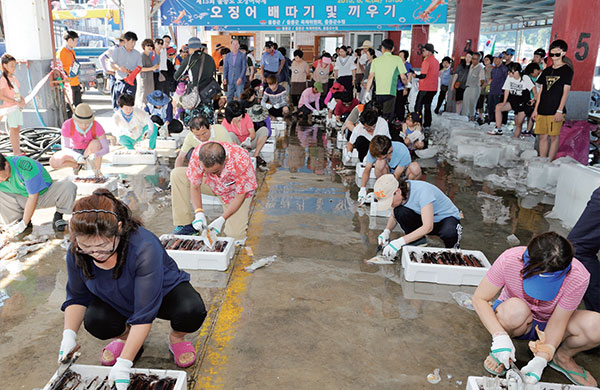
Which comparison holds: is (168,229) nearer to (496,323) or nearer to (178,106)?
(496,323)

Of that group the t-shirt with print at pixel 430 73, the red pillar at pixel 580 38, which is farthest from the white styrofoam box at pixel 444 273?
the t-shirt with print at pixel 430 73

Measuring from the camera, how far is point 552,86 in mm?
6461

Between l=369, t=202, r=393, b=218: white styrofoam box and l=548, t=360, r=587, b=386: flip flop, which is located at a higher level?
l=369, t=202, r=393, b=218: white styrofoam box

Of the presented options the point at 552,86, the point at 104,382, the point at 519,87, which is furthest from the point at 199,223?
the point at 519,87

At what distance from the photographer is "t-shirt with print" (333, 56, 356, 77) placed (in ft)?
37.9

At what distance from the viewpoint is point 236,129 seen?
20.9 feet

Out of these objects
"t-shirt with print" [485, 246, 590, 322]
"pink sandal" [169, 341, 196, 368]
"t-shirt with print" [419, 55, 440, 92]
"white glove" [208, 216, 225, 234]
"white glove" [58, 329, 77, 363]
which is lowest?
"pink sandal" [169, 341, 196, 368]

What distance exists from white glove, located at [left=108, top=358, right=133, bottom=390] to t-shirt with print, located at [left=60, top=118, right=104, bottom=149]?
159 inches

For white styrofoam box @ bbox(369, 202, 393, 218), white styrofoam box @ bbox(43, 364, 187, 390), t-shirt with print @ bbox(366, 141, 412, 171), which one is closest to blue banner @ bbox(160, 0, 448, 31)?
t-shirt with print @ bbox(366, 141, 412, 171)

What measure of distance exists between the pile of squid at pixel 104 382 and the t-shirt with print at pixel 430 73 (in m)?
8.40

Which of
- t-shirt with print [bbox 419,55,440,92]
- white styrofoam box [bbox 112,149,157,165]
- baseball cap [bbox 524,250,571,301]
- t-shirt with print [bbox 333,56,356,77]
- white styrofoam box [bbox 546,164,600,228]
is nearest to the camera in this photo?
baseball cap [bbox 524,250,571,301]

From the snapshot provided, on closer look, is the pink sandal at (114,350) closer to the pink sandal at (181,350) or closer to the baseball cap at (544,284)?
the pink sandal at (181,350)

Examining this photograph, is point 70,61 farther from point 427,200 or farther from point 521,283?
point 521,283

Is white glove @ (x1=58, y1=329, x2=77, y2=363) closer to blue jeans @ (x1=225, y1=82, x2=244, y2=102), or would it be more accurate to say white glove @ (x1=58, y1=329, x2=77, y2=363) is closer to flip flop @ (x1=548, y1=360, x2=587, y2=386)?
flip flop @ (x1=548, y1=360, x2=587, y2=386)
